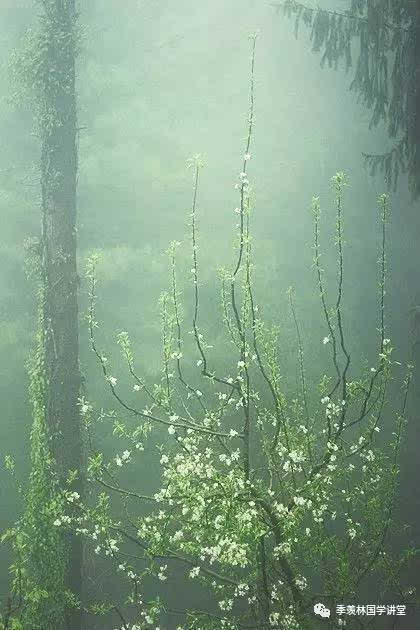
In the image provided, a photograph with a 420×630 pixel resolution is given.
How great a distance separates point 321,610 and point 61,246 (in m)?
4.05

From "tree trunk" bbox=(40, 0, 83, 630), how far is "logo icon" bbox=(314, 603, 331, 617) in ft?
8.49

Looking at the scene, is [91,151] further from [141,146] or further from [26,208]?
[26,208]

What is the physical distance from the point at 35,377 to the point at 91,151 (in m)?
3.85

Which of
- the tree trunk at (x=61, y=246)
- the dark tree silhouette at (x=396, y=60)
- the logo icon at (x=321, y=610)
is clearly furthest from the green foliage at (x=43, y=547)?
the dark tree silhouette at (x=396, y=60)

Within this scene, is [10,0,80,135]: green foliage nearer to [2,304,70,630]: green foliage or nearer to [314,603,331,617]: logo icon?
[2,304,70,630]: green foliage

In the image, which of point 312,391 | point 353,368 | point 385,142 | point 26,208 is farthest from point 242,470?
point 385,142

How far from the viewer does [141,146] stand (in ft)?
25.8

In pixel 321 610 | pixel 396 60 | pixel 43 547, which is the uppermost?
pixel 396 60

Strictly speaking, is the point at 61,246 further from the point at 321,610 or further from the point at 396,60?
the point at 321,610

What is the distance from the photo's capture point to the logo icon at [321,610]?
369 centimetres

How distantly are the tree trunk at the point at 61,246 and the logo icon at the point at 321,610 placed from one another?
2.59m

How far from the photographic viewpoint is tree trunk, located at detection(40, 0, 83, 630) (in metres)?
5.45

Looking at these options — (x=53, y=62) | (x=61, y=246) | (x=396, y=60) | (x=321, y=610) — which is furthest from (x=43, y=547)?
(x=396, y=60)

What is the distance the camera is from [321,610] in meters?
3.87
